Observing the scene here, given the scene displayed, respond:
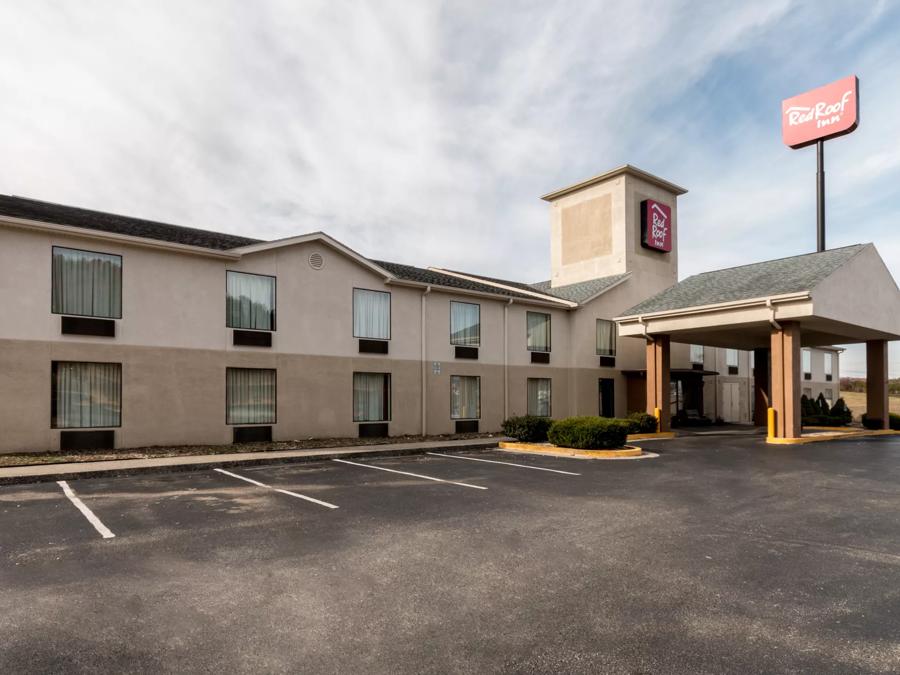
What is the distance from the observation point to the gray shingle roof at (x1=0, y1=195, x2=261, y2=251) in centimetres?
1464

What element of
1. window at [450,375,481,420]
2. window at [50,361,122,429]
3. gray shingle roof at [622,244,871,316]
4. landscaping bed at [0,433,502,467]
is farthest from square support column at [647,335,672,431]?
window at [50,361,122,429]

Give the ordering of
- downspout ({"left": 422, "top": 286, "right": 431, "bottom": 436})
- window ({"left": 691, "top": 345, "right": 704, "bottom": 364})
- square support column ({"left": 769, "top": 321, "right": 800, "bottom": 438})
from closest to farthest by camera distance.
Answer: square support column ({"left": 769, "top": 321, "right": 800, "bottom": 438}) → downspout ({"left": 422, "top": 286, "right": 431, "bottom": 436}) → window ({"left": 691, "top": 345, "right": 704, "bottom": 364})

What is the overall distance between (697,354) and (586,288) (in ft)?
30.7

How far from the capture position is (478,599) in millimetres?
4836

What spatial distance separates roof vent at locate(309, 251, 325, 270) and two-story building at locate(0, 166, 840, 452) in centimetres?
5

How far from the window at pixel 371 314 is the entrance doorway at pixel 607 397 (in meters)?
12.1

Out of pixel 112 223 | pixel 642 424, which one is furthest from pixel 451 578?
pixel 642 424

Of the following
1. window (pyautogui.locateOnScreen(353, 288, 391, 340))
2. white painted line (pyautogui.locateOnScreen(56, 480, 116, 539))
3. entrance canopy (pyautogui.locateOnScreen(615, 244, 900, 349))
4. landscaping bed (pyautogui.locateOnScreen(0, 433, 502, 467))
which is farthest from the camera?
window (pyautogui.locateOnScreen(353, 288, 391, 340))

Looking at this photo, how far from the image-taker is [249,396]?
55.7 ft

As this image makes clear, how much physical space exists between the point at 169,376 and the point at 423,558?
12.4 metres

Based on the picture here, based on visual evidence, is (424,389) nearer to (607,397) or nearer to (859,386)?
(607,397)

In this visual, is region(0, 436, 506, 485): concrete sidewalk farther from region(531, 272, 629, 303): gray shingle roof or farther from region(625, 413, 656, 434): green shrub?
region(531, 272, 629, 303): gray shingle roof

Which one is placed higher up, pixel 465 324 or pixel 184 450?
pixel 465 324

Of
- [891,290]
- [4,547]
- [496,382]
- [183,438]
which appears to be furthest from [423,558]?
[891,290]
